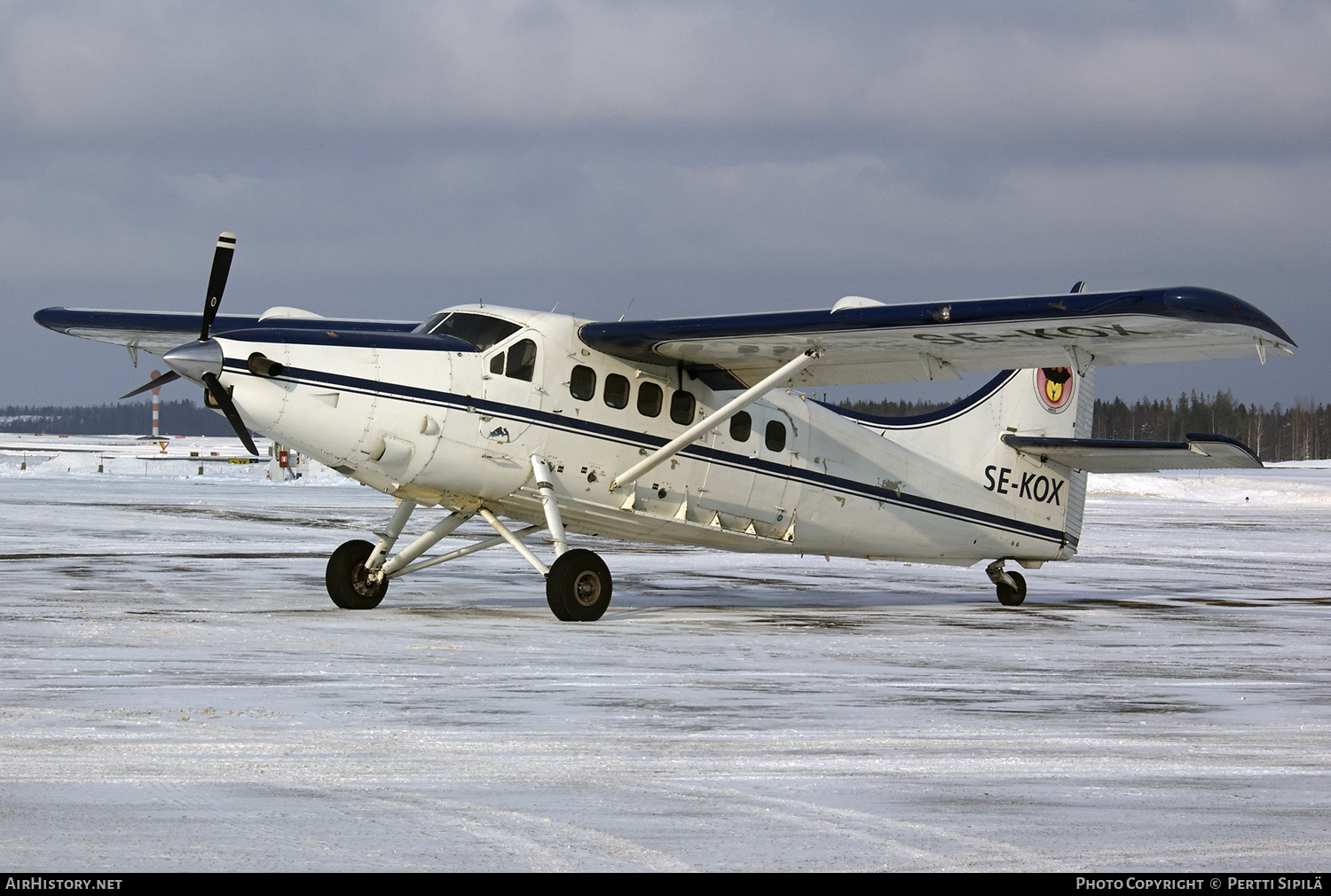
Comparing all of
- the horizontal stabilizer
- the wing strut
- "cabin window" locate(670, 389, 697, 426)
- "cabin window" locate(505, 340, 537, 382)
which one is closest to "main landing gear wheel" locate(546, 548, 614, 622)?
the wing strut

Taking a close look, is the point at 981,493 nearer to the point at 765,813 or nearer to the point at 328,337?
the point at 328,337

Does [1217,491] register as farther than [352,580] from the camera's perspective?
Yes

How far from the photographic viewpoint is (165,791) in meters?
5.52

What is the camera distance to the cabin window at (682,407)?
14477 mm

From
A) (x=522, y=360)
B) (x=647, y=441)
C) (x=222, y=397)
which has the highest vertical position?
(x=522, y=360)

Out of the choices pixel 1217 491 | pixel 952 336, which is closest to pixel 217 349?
pixel 952 336

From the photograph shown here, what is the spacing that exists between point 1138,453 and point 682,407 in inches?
245

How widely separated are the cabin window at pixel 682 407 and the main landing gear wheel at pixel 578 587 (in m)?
2.14

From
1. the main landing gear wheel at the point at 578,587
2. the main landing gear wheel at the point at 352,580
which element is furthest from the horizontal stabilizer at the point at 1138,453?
the main landing gear wheel at the point at 352,580

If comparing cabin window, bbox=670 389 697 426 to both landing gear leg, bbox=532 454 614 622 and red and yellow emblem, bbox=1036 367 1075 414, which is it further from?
red and yellow emblem, bbox=1036 367 1075 414

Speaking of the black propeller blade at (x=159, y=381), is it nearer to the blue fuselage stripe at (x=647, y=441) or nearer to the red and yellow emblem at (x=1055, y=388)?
the blue fuselage stripe at (x=647, y=441)

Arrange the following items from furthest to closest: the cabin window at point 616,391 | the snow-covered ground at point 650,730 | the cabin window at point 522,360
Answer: the cabin window at point 616,391 < the cabin window at point 522,360 < the snow-covered ground at point 650,730

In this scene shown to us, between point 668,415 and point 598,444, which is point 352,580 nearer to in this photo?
point 598,444

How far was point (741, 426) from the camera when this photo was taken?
14930 millimetres
